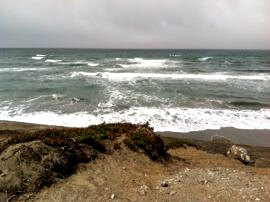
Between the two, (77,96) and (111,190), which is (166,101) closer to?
(77,96)

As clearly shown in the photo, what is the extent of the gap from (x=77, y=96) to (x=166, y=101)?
6483 millimetres

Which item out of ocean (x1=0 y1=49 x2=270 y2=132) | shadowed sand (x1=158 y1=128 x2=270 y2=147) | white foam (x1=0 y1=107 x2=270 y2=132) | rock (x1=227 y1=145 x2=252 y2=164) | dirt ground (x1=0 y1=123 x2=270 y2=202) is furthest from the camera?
ocean (x1=0 y1=49 x2=270 y2=132)

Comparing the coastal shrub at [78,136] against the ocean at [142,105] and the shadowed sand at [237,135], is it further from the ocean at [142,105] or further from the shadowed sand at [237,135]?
the ocean at [142,105]

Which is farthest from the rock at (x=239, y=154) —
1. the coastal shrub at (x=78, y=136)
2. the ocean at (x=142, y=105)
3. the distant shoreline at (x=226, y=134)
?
the ocean at (x=142, y=105)

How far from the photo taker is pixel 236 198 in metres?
5.77

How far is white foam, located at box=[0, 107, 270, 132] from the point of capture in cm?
1552

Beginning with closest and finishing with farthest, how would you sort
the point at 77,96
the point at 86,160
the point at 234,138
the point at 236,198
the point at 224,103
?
1. the point at 236,198
2. the point at 86,160
3. the point at 234,138
4. the point at 224,103
5. the point at 77,96

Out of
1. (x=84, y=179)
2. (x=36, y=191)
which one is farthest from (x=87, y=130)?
(x=36, y=191)

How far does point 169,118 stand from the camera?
1662 centimetres

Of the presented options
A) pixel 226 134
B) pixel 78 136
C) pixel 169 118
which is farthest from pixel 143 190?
pixel 169 118

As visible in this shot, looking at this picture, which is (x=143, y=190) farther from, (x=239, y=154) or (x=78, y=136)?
(x=239, y=154)

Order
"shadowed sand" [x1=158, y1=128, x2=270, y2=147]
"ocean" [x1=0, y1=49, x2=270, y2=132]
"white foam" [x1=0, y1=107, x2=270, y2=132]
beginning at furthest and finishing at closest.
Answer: "ocean" [x1=0, y1=49, x2=270, y2=132] < "white foam" [x1=0, y1=107, x2=270, y2=132] < "shadowed sand" [x1=158, y1=128, x2=270, y2=147]

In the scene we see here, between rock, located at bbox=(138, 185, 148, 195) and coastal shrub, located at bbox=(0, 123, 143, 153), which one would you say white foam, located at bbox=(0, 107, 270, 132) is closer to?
coastal shrub, located at bbox=(0, 123, 143, 153)

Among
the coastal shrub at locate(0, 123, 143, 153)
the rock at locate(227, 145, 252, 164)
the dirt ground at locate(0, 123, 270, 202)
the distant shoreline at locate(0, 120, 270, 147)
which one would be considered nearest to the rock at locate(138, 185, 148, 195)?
the dirt ground at locate(0, 123, 270, 202)
